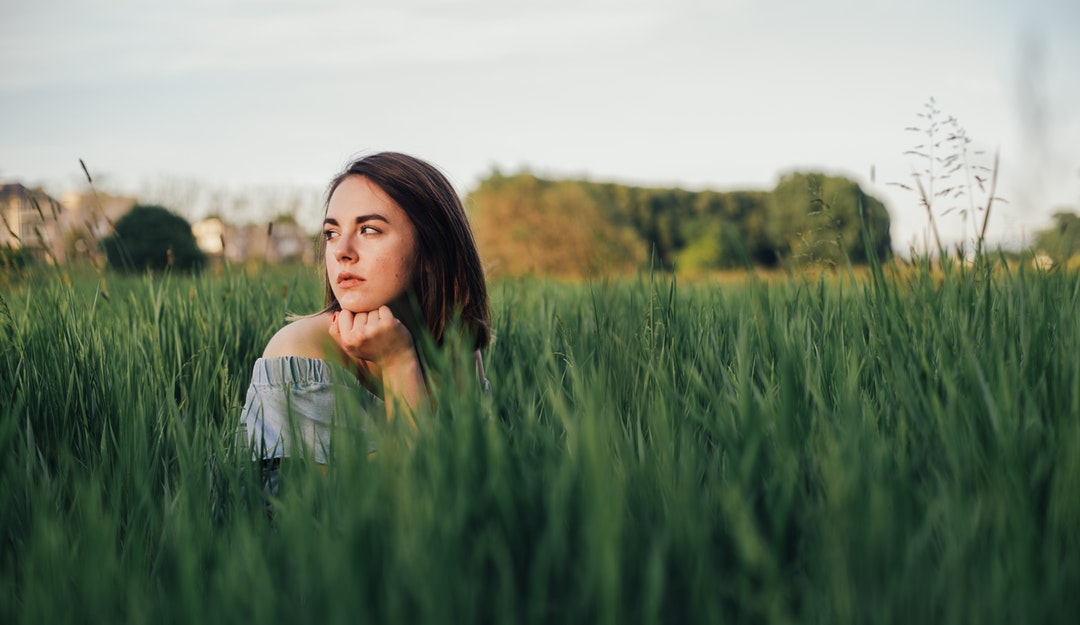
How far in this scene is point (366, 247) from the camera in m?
2.02

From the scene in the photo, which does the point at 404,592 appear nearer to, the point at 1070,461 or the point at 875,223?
the point at 1070,461

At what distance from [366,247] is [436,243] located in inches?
9.7

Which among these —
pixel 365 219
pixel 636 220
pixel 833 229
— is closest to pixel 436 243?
pixel 365 219

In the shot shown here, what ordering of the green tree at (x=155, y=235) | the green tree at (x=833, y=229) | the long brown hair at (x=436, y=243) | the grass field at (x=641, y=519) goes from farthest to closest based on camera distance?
the green tree at (x=155, y=235), the long brown hair at (x=436, y=243), the green tree at (x=833, y=229), the grass field at (x=641, y=519)

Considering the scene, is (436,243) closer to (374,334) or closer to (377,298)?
(377,298)

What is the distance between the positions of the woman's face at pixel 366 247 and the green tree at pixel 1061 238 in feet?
5.50

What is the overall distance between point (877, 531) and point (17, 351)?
6.79 feet

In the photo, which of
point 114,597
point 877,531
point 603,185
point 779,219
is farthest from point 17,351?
point 779,219

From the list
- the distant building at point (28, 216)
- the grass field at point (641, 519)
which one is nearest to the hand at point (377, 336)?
the grass field at point (641, 519)

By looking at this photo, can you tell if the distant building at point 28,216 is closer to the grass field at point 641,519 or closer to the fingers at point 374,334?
the fingers at point 374,334

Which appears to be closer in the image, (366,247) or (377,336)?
(377,336)

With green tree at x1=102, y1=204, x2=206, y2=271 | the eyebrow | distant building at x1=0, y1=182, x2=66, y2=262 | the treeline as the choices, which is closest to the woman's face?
the eyebrow

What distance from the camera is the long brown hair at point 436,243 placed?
2166 millimetres

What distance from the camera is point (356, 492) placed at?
0.93 meters
